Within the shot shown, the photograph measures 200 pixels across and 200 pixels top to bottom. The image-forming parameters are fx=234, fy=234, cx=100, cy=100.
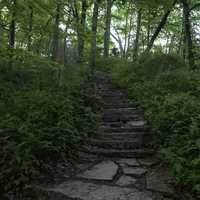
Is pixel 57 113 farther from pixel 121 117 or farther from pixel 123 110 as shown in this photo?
pixel 123 110

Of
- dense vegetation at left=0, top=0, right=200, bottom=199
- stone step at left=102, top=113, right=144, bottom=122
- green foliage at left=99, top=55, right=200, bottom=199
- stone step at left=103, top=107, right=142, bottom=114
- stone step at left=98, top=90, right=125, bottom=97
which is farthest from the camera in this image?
stone step at left=98, top=90, right=125, bottom=97

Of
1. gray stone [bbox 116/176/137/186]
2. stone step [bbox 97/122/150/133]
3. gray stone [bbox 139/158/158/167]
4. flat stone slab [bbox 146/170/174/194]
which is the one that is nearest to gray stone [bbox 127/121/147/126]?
stone step [bbox 97/122/150/133]

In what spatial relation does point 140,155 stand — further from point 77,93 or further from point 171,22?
point 171,22

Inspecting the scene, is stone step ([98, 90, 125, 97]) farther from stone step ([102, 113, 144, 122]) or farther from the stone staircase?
stone step ([102, 113, 144, 122])

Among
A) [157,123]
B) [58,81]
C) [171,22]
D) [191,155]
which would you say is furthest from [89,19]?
[191,155]

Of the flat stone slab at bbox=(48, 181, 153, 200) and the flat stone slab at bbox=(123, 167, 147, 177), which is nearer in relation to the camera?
the flat stone slab at bbox=(48, 181, 153, 200)

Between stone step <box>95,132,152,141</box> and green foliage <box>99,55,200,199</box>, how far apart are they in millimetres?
247

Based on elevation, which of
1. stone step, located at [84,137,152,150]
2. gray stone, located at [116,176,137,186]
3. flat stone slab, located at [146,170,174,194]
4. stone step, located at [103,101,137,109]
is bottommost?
gray stone, located at [116,176,137,186]

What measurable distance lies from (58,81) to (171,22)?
12.9 m

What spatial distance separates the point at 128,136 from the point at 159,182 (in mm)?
1709

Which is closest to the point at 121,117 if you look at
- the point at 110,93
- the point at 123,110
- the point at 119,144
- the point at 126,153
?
the point at 123,110

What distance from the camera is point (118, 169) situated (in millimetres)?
3859

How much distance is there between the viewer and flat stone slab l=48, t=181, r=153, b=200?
9.74 feet

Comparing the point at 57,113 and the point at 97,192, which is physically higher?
the point at 57,113
